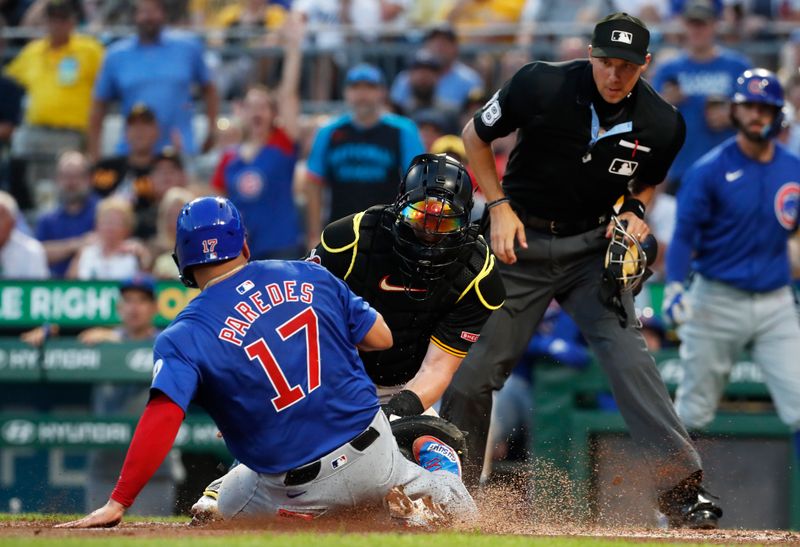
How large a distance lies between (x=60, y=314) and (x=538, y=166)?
4908mm

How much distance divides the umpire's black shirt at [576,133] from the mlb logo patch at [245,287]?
6.51 feet

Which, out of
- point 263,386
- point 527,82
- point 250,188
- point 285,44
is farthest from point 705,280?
point 285,44

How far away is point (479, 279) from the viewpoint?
21.7 ft

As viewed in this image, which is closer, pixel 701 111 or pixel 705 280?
pixel 705 280

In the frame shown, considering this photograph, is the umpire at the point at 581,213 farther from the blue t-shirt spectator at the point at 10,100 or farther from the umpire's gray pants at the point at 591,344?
the blue t-shirt spectator at the point at 10,100

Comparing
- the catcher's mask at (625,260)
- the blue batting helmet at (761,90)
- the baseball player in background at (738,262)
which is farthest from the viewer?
the baseball player in background at (738,262)

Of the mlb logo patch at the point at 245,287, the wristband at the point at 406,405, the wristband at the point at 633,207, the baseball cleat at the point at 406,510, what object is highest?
the mlb logo patch at the point at 245,287

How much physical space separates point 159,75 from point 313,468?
7.86 metres

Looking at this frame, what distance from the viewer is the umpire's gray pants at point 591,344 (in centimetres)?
683

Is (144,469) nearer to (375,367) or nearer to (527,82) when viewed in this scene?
(375,367)

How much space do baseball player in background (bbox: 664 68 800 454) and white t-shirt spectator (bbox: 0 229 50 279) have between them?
5.27 meters

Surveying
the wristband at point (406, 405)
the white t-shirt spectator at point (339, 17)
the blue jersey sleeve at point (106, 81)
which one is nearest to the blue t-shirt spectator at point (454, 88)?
the white t-shirt spectator at point (339, 17)

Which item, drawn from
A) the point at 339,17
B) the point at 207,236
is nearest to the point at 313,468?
the point at 207,236

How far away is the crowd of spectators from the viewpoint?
1098cm
